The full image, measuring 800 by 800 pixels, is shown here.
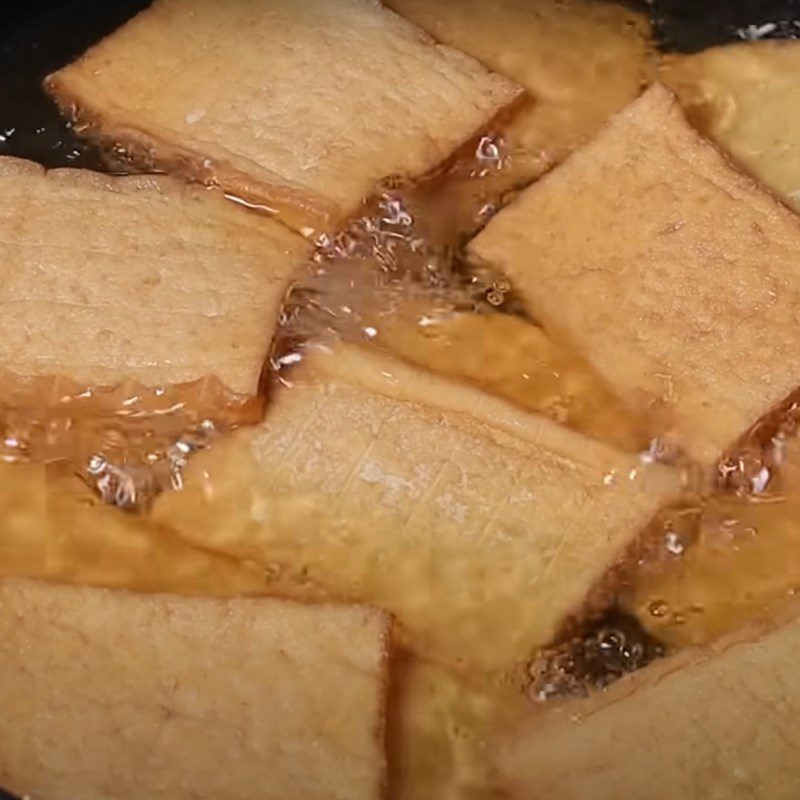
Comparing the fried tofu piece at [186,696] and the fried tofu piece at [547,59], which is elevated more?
the fried tofu piece at [547,59]

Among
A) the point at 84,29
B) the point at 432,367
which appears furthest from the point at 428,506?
the point at 84,29

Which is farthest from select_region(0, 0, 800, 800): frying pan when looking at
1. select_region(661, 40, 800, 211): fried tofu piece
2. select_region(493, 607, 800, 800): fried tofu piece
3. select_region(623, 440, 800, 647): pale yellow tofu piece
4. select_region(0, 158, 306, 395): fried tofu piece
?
select_region(493, 607, 800, 800): fried tofu piece

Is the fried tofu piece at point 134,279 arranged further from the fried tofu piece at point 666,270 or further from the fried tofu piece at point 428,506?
the fried tofu piece at point 666,270

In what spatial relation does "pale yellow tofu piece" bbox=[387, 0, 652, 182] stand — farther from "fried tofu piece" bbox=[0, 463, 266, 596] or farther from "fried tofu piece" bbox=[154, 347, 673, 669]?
"fried tofu piece" bbox=[0, 463, 266, 596]

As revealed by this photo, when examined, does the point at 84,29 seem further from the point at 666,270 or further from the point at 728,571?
the point at 728,571

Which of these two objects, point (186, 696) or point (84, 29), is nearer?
point (186, 696)

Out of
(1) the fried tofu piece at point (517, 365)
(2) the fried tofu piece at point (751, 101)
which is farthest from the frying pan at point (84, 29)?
(1) the fried tofu piece at point (517, 365)
